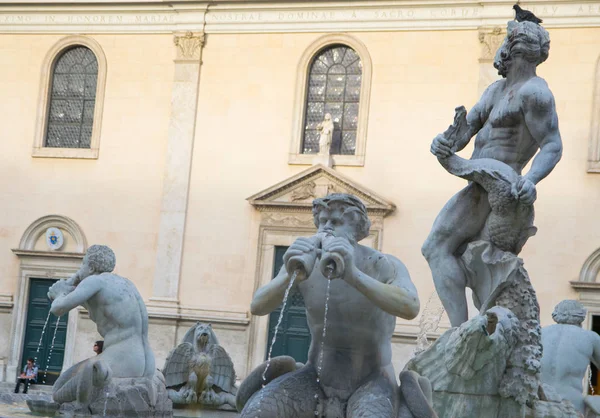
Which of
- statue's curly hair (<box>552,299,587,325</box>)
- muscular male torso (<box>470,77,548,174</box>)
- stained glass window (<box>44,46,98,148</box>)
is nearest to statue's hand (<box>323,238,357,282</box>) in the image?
muscular male torso (<box>470,77,548,174</box>)

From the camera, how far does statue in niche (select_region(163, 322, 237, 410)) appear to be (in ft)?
33.3

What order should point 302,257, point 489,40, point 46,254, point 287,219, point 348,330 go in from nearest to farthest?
point 302,257 → point 348,330 → point 489,40 → point 287,219 → point 46,254

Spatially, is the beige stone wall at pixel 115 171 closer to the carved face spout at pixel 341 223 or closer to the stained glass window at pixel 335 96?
the stained glass window at pixel 335 96

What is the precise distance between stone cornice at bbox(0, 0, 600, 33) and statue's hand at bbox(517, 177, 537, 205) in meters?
16.4

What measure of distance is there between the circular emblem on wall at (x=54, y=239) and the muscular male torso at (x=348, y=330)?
20979mm

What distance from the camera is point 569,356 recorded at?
8.02 m

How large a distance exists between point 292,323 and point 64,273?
527 centimetres

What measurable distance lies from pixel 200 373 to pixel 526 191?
178 inches

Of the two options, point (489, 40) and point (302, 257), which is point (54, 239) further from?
point (302, 257)

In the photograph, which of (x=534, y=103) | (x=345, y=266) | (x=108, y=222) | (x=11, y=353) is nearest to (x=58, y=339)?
(x=11, y=353)

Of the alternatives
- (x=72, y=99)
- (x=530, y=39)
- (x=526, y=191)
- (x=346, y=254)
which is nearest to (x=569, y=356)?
(x=526, y=191)

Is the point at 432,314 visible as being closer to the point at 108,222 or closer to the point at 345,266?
the point at 108,222

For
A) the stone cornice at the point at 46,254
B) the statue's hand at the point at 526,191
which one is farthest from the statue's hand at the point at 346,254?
the stone cornice at the point at 46,254

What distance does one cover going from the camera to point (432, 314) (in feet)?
72.5
